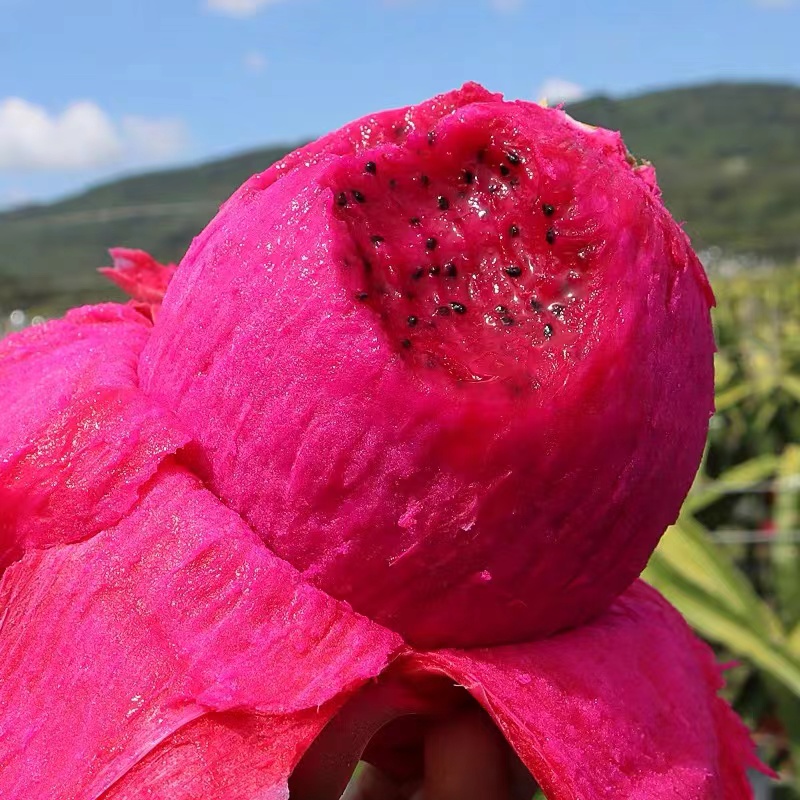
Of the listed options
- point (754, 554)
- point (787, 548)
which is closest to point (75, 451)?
point (787, 548)

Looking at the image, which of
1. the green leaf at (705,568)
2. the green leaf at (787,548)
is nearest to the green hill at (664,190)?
the green leaf at (705,568)

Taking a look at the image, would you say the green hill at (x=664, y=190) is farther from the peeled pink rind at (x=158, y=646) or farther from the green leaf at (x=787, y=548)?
the green leaf at (x=787, y=548)

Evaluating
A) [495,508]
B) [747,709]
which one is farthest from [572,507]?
[747,709]

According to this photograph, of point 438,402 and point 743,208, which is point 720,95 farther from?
point 438,402

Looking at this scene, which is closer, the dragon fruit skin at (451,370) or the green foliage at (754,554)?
the dragon fruit skin at (451,370)

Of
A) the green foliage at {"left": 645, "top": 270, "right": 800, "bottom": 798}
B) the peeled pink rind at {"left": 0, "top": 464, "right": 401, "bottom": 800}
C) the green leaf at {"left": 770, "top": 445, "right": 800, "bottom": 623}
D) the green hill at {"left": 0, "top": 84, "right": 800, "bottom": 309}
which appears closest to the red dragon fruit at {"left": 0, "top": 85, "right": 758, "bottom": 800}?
the peeled pink rind at {"left": 0, "top": 464, "right": 401, "bottom": 800}

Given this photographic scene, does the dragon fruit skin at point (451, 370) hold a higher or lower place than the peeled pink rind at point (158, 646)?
higher

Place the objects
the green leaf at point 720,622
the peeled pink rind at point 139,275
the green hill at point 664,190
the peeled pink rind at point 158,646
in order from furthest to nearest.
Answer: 1. the green hill at point 664,190
2. the green leaf at point 720,622
3. the peeled pink rind at point 139,275
4. the peeled pink rind at point 158,646
